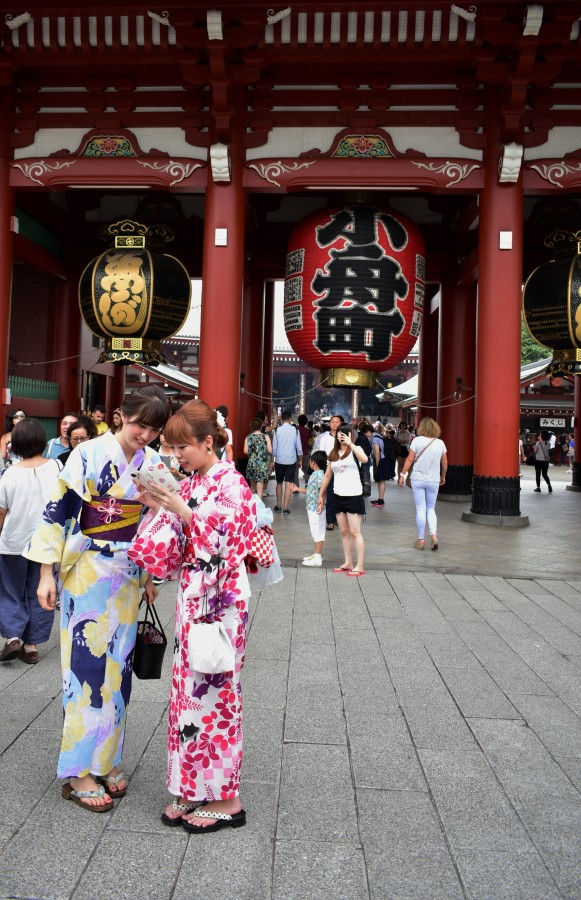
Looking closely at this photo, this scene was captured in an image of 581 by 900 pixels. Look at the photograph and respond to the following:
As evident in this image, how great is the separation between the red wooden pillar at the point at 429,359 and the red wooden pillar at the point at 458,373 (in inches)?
112

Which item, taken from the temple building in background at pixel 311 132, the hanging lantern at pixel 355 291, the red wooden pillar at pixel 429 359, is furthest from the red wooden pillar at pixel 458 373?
the hanging lantern at pixel 355 291

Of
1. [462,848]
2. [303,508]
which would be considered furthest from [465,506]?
[462,848]

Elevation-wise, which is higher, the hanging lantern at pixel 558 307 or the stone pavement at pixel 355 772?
the hanging lantern at pixel 558 307

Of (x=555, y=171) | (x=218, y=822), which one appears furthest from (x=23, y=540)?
(x=555, y=171)

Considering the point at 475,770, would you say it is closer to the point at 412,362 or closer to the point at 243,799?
the point at 243,799

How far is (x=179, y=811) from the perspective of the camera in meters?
2.25

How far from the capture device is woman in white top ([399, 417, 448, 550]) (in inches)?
291

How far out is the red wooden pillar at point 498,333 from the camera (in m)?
9.20

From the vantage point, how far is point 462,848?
2102 mm

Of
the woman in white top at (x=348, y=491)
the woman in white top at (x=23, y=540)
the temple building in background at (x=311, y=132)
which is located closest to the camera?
the woman in white top at (x=23, y=540)

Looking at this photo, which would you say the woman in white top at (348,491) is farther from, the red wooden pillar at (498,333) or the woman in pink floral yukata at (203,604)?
the woman in pink floral yukata at (203,604)

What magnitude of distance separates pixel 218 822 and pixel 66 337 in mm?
12455

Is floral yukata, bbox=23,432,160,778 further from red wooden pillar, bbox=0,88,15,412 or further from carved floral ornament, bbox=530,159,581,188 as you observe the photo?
carved floral ornament, bbox=530,159,581,188

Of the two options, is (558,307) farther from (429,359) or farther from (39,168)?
(39,168)
